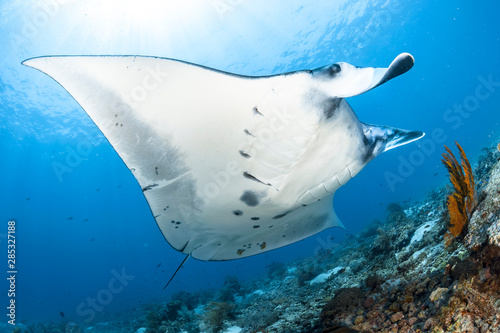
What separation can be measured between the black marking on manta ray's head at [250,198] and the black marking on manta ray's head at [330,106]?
111 centimetres

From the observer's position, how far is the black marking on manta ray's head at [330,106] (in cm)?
196

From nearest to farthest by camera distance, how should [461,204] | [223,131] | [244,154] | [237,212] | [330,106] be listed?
[330,106], [223,131], [244,154], [461,204], [237,212]

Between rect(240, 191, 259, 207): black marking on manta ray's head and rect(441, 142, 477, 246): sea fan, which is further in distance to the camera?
rect(240, 191, 259, 207): black marking on manta ray's head

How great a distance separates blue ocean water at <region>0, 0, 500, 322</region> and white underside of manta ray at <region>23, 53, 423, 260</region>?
450 centimetres

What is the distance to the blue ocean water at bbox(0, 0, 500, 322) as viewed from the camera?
16.7 meters

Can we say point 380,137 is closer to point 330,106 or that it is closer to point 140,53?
point 330,106

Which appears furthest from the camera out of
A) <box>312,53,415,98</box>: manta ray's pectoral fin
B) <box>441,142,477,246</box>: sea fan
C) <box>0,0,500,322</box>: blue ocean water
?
<box>0,0,500,322</box>: blue ocean water

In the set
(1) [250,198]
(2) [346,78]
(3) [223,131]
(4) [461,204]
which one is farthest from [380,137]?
(3) [223,131]

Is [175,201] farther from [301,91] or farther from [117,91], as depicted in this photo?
[301,91]

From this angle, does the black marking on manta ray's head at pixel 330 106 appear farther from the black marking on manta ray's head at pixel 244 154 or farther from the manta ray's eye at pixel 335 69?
the black marking on manta ray's head at pixel 244 154

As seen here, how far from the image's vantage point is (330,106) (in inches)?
78.7

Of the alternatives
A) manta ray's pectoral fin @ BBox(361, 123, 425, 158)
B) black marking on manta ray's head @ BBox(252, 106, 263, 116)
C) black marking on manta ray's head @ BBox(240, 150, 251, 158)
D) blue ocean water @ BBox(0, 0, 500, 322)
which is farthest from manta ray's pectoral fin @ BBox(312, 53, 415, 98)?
blue ocean water @ BBox(0, 0, 500, 322)

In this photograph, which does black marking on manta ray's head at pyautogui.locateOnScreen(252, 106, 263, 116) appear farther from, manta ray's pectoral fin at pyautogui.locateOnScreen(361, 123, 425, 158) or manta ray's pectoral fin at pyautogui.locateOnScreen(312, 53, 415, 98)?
manta ray's pectoral fin at pyautogui.locateOnScreen(361, 123, 425, 158)

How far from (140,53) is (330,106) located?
64.6 feet
